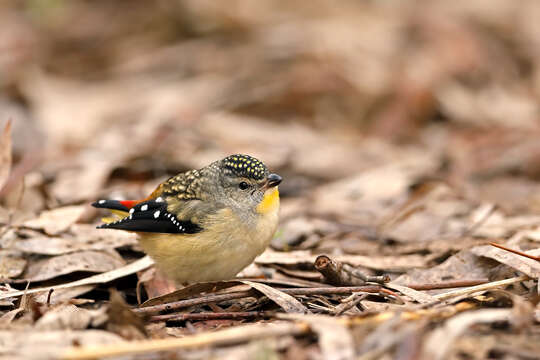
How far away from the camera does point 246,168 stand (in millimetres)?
5012

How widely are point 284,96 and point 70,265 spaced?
5310 millimetres

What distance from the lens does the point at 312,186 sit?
24.1 feet

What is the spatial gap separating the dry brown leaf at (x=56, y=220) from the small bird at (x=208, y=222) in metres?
0.51

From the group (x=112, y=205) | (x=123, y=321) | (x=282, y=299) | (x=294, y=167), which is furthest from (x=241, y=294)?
(x=294, y=167)

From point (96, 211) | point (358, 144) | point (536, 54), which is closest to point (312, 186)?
point (358, 144)

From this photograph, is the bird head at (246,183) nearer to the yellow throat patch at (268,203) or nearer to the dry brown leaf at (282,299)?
the yellow throat patch at (268,203)

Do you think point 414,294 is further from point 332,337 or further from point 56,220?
point 56,220

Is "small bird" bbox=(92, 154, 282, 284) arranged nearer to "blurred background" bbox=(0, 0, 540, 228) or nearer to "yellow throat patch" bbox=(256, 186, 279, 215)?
"yellow throat patch" bbox=(256, 186, 279, 215)

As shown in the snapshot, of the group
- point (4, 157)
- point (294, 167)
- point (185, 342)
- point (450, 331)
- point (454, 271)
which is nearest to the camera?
point (450, 331)

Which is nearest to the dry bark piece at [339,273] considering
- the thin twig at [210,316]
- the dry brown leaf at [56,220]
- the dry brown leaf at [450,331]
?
the thin twig at [210,316]

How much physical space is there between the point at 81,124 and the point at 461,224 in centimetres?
563

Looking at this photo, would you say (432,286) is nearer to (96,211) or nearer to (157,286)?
(157,286)

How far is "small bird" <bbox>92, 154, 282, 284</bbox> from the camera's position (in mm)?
4602

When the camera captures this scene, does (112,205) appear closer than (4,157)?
Yes
